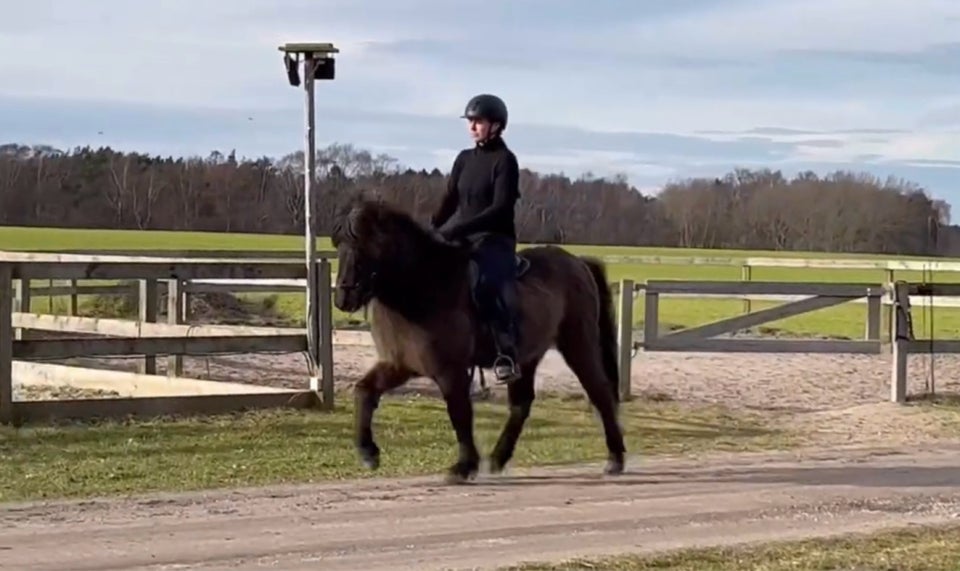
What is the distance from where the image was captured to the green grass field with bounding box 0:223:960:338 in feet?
99.7

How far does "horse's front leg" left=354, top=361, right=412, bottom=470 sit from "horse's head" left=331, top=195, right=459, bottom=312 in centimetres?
51

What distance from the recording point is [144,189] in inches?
2655

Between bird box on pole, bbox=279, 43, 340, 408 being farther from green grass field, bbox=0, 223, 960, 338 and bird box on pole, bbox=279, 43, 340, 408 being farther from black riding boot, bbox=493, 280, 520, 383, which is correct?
green grass field, bbox=0, 223, 960, 338

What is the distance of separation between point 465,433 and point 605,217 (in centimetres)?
5293

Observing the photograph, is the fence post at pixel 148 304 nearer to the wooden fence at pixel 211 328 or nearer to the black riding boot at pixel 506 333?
the wooden fence at pixel 211 328

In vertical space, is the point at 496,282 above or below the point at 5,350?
above

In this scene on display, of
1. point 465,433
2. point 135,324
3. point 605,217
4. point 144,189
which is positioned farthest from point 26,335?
point 144,189

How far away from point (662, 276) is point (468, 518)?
4367cm

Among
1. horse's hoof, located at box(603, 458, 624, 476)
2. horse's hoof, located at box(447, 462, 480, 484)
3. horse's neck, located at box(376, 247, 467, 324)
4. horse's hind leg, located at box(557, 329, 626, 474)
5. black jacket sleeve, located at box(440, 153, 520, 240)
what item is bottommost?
horse's hoof, located at box(603, 458, 624, 476)

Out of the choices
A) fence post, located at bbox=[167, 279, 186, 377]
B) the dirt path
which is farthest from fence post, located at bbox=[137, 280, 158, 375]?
the dirt path

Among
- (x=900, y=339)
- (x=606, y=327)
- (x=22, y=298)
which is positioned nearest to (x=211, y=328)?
(x=22, y=298)

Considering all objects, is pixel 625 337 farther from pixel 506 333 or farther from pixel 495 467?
pixel 506 333

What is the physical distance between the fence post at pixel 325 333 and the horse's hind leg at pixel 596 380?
3.58 meters

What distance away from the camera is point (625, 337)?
1585 centimetres
